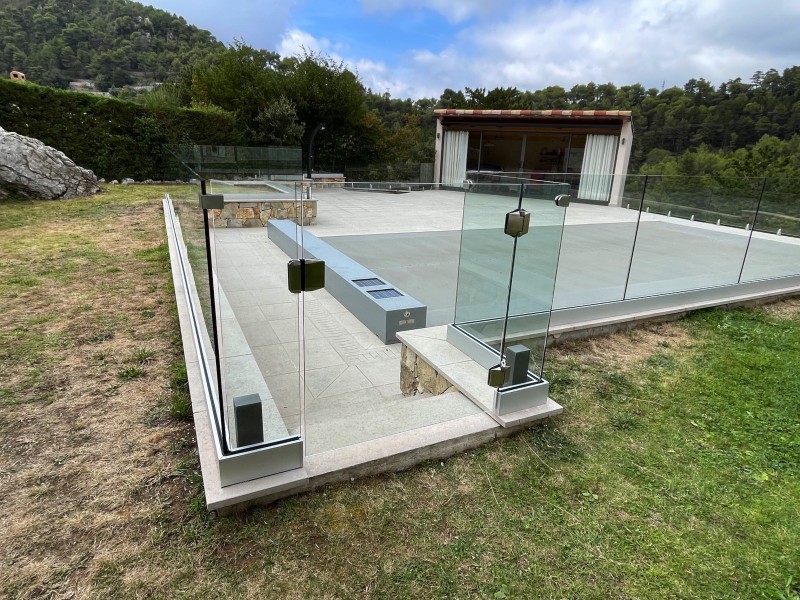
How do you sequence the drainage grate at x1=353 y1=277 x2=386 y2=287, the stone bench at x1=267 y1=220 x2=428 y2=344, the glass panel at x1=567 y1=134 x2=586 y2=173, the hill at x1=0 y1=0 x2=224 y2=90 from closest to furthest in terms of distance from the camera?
the stone bench at x1=267 y1=220 x2=428 y2=344 → the drainage grate at x1=353 y1=277 x2=386 y2=287 → the glass panel at x1=567 y1=134 x2=586 y2=173 → the hill at x1=0 y1=0 x2=224 y2=90

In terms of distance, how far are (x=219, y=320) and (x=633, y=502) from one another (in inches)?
85.6

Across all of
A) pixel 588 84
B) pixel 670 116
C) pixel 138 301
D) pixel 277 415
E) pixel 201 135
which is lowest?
pixel 138 301

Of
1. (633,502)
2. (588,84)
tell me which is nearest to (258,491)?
(633,502)

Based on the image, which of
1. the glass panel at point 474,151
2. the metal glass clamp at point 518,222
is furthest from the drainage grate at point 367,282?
the glass panel at point 474,151

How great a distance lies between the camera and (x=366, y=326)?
4.84 m

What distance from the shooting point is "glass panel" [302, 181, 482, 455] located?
2.72 m

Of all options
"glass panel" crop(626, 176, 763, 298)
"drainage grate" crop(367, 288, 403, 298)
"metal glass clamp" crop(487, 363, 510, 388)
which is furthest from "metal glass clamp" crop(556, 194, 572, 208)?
"drainage grate" crop(367, 288, 403, 298)

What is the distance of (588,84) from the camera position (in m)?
45.4

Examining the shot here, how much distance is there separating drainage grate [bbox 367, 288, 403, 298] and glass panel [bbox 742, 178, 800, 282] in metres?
4.18

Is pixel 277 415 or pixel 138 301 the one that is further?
pixel 138 301

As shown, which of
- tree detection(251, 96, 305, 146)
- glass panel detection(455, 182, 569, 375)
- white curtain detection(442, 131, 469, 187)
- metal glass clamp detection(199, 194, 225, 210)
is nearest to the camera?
metal glass clamp detection(199, 194, 225, 210)

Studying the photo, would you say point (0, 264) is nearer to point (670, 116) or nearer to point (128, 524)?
point (128, 524)

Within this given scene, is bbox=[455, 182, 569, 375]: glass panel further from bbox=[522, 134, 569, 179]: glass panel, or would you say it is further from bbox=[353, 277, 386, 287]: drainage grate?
bbox=[522, 134, 569, 179]: glass panel

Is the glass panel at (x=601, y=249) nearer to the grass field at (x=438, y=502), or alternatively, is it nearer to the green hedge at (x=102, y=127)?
the grass field at (x=438, y=502)
